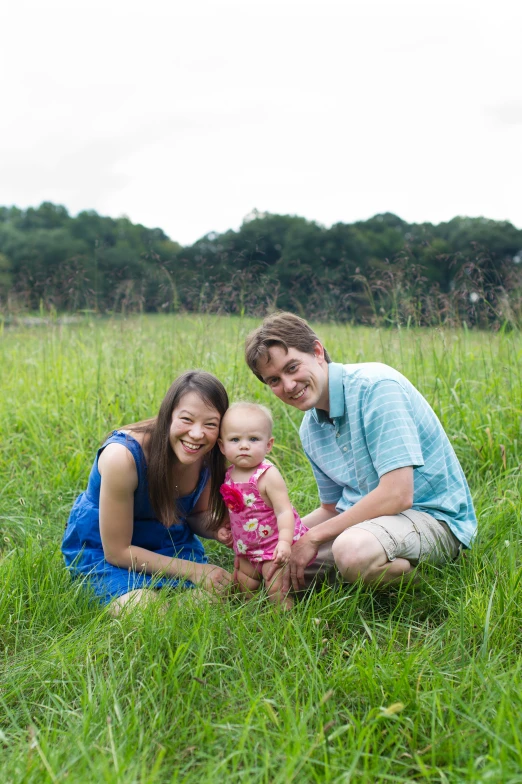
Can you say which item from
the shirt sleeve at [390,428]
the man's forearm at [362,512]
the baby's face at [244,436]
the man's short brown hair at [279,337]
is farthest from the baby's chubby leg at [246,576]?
the man's short brown hair at [279,337]

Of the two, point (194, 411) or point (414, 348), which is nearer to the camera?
point (194, 411)

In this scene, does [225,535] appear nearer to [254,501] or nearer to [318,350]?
[254,501]

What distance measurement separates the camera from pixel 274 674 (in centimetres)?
199

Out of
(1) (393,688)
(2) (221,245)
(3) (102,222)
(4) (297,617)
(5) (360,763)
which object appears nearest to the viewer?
(5) (360,763)

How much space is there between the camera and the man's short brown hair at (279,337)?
252cm

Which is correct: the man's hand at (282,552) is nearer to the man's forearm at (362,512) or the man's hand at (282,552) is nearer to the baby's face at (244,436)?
the man's forearm at (362,512)

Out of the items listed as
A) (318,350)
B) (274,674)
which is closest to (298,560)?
(274,674)

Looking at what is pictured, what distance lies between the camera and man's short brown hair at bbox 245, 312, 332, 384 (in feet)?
8.27

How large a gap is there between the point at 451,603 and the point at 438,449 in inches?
22.8

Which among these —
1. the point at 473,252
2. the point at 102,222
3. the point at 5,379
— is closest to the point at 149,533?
the point at 5,379

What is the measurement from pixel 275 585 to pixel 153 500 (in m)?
0.59

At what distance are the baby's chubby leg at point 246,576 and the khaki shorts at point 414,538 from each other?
0.88 feet

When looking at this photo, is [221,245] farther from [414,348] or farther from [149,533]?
[149,533]

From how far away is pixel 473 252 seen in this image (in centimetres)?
495
